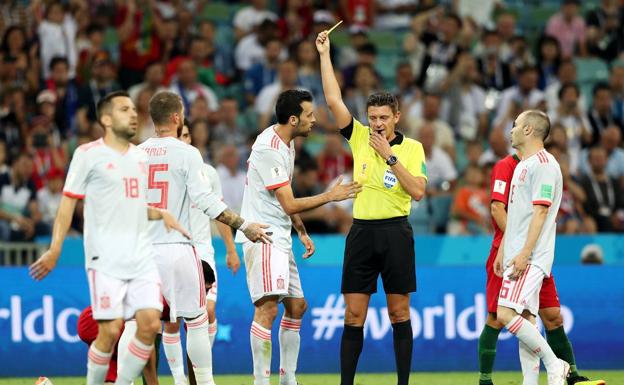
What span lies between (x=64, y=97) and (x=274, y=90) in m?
3.02

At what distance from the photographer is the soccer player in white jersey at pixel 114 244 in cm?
839

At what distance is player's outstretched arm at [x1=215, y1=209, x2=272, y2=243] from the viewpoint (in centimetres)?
915

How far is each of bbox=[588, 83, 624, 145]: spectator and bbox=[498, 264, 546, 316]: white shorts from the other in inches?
347

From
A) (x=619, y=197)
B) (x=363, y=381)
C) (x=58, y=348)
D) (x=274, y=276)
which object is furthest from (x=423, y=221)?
(x=274, y=276)

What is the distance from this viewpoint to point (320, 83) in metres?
18.1

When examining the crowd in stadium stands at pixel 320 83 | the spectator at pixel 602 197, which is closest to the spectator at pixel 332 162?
the crowd in stadium stands at pixel 320 83

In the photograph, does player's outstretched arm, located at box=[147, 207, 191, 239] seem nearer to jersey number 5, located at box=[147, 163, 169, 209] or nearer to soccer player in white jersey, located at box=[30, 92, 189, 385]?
soccer player in white jersey, located at box=[30, 92, 189, 385]

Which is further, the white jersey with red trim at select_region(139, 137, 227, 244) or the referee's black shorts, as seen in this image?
the referee's black shorts

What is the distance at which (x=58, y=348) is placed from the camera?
12.5 m

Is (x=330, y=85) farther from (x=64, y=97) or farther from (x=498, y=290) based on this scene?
(x=64, y=97)

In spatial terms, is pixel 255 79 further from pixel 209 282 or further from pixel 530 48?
pixel 209 282

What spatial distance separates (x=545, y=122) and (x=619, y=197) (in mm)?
7201

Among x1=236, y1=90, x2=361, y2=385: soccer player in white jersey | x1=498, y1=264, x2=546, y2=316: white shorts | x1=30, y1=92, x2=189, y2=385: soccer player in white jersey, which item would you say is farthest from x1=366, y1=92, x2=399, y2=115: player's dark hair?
x1=30, y1=92, x2=189, y2=385: soccer player in white jersey

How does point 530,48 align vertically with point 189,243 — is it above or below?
above
